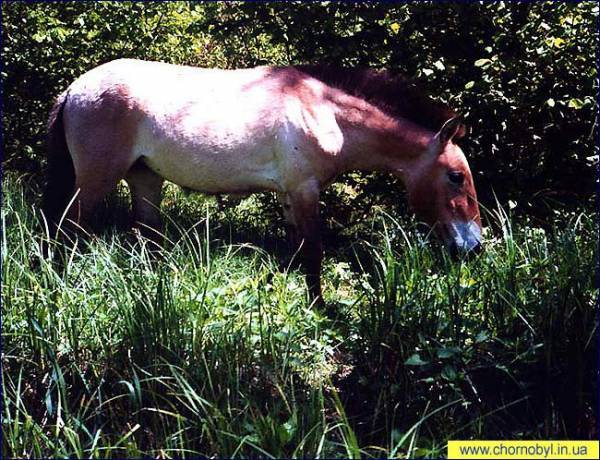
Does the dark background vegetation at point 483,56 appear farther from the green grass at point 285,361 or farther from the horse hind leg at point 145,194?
the green grass at point 285,361

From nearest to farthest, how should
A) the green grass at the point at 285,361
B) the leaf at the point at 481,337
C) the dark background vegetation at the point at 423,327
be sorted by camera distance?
the green grass at the point at 285,361, the dark background vegetation at the point at 423,327, the leaf at the point at 481,337

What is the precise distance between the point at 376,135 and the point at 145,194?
5.39 feet

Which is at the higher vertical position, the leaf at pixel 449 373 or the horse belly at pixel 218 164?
the horse belly at pixel 218 164

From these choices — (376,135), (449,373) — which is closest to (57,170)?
(376,135)

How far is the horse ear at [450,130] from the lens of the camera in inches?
194

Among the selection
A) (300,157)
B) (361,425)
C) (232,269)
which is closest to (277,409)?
(361,425)

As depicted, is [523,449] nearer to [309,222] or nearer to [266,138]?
[309,222]

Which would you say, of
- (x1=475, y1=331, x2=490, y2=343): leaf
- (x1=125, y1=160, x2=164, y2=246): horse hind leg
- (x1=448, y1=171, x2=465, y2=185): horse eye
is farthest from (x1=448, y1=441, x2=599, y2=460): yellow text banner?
(x1=125, y1=160, x2=164, y2=246): horse hind leg

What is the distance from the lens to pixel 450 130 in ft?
16.4

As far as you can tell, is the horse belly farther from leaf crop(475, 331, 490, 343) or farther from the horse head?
leaf crop(475, 331, 490, 343)

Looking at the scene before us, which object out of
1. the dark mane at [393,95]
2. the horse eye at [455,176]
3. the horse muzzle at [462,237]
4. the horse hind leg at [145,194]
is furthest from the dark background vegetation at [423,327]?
the horse hind leg at [145,194]

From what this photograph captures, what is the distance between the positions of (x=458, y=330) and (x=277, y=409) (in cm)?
94

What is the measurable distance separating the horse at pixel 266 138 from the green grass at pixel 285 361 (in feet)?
3.60

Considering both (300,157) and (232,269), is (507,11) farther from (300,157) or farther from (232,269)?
(232,269)
